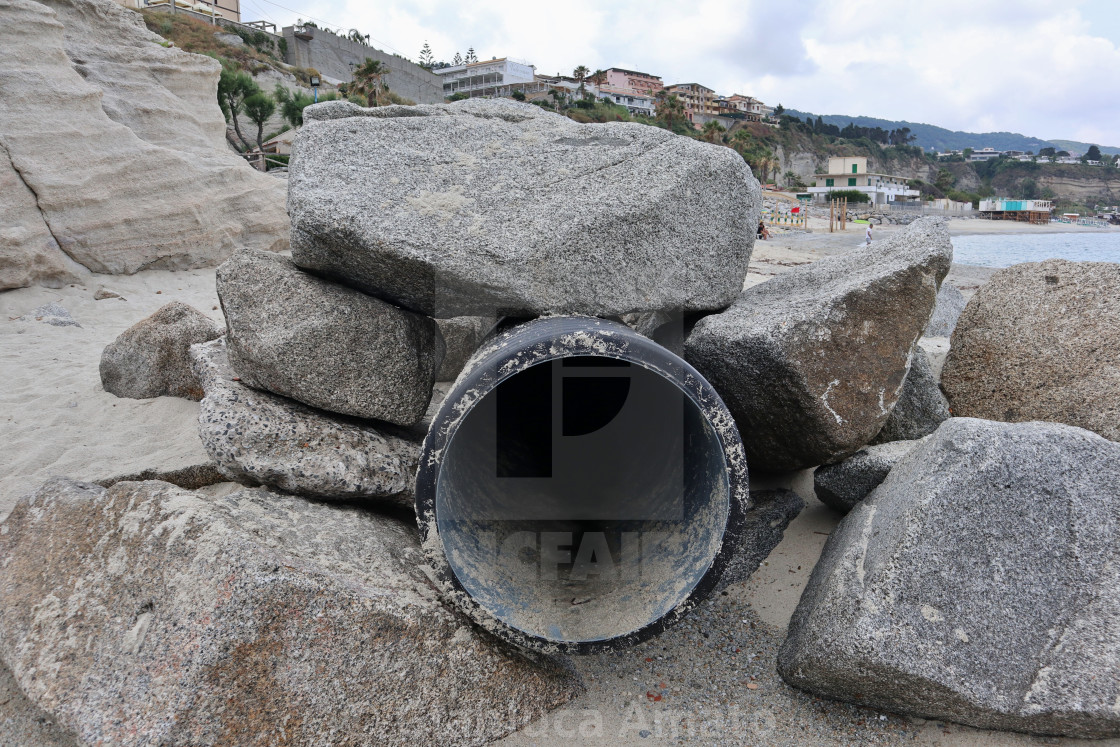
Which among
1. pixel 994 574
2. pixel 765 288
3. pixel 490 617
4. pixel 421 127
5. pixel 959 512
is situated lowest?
pixel 490 617

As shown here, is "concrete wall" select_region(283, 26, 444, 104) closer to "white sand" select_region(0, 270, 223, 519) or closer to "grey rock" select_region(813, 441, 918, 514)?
"white sand" select_region(0, 270, 223, 519)

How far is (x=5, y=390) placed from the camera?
4648 millimetres

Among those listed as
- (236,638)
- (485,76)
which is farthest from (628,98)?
(236,638)

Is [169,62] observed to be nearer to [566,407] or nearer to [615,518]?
[566,407]

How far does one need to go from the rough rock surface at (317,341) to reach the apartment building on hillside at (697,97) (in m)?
96.6

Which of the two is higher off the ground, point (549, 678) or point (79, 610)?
point (79, 610)

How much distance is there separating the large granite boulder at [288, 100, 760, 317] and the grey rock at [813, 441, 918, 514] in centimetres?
90

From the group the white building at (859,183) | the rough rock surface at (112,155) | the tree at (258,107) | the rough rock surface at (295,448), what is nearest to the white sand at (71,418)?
the rough rock surface at (295,448)

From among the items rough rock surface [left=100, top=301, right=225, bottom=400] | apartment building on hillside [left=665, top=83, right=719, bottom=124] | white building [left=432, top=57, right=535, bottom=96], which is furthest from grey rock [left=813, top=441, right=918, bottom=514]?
apartment building on hillside [left=665, top=83, right=719, bottom=124]

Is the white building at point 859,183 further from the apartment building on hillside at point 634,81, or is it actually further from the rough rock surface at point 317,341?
the rough rock surface at point 317,341

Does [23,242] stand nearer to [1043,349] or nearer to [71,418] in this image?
[71,418]

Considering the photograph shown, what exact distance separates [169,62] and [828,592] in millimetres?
10502

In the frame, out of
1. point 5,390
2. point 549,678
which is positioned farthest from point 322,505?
point 5,390

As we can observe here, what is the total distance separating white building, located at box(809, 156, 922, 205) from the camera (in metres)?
66.5
